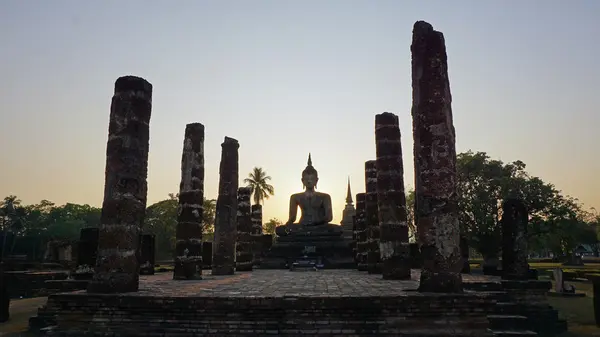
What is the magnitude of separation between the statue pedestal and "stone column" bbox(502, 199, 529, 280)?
481 inches

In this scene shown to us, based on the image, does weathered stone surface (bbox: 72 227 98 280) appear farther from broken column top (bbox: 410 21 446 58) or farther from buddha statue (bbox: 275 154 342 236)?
buddha statue (bbox: 275 154 342 236)

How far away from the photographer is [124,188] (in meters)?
9.78

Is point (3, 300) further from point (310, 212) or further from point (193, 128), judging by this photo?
point (310, 212)

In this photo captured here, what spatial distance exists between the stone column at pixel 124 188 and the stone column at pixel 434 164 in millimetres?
5889

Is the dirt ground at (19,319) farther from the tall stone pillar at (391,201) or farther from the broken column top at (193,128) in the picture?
the tall stone pillar at (391,201)

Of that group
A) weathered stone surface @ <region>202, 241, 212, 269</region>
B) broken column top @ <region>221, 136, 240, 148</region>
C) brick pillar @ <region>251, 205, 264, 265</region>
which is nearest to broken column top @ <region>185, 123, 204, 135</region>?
broken column top @ <region>221, 136, 240, 148</region>

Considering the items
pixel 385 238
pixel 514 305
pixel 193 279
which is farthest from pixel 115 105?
pixel 514 305

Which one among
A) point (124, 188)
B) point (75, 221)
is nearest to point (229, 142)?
point (124, 188)

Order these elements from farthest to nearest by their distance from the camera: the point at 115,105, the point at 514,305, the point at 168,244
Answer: the point at 168,244 → the point at 514,305 → the point at 115,105

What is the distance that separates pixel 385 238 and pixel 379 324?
6.96m

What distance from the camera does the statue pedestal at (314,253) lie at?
24.4 meters

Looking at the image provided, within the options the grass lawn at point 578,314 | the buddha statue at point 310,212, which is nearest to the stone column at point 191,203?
the grass lawn at point 578,314

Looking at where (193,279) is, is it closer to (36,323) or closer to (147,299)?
(36,323)

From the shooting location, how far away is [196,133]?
15422 mm
